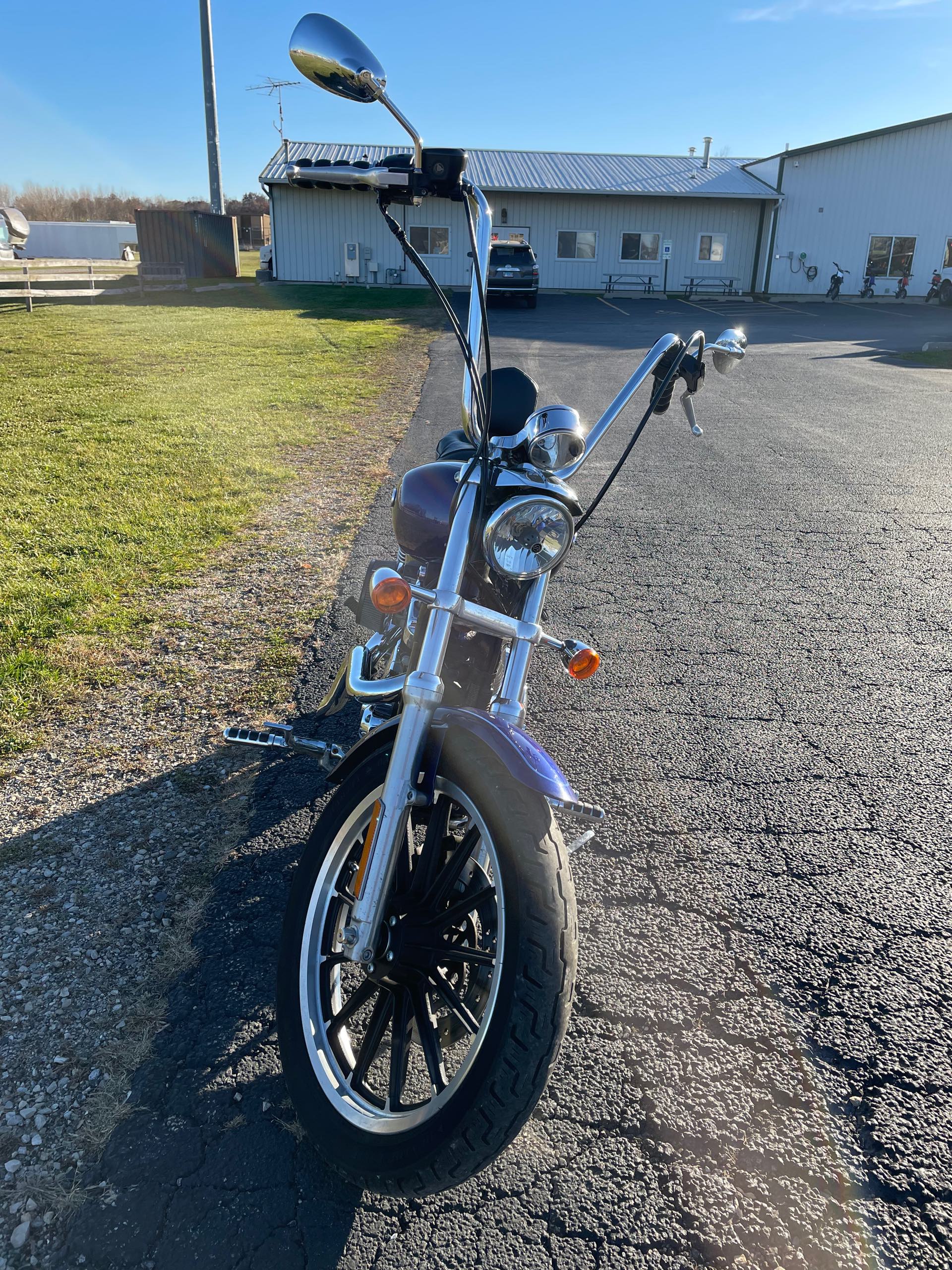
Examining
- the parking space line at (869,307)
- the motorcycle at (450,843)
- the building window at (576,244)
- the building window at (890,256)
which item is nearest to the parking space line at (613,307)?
the building window at (576,244)

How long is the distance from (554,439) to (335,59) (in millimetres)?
888

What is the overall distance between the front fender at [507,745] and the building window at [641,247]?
37809 millimetres

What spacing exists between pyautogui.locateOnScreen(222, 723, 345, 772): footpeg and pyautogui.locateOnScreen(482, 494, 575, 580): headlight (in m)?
1.23

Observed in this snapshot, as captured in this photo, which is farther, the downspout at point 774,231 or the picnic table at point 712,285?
the picnic table at point 712,285

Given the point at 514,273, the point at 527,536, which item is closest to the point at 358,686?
the point at 527,536

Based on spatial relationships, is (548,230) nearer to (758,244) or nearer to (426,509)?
(758,244)

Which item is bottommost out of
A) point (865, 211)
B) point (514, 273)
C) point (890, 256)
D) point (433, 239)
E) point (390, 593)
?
point (390, 593)

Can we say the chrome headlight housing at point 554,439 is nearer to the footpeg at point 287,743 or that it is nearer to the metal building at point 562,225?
the footpeg at point 287,743

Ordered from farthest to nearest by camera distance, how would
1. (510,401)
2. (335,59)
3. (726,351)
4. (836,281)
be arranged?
(836,281), (726,351), (510,401), (335,59)

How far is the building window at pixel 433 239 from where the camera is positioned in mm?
34438

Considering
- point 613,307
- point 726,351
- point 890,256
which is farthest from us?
point 890,256

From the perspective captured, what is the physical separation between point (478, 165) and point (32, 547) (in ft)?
117

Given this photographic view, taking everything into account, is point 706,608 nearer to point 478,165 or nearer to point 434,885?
point 434,885

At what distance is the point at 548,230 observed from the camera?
116 feet
